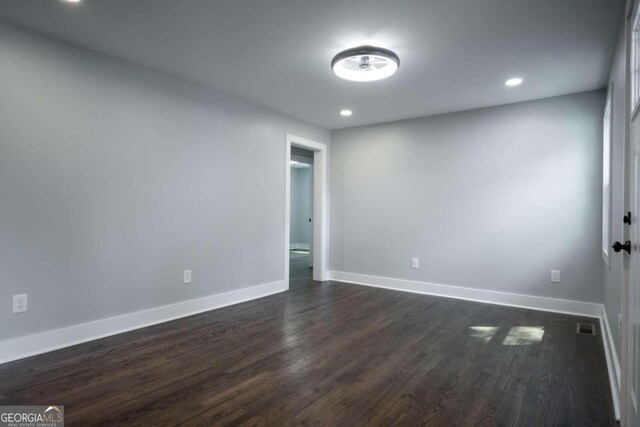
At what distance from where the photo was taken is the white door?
142 centimetres

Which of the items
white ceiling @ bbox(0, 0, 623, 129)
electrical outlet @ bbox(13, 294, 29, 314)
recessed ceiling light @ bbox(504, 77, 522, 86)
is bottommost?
electrical outlet @ bbox(13, 294, 29, 314)

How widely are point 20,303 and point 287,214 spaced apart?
2.93m

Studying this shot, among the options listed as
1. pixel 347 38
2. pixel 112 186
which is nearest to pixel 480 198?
pixel 347 38

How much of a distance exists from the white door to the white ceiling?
1.36 m

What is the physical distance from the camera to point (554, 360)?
257cm

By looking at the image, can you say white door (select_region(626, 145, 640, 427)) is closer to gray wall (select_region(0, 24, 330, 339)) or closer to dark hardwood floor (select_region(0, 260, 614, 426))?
dark hardwood floor (select_region(0, 260, 614, 426))

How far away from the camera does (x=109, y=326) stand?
118 inches

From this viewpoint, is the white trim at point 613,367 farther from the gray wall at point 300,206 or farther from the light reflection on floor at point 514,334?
the gray wall at point 300,206

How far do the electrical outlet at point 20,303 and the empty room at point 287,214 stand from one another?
14 mm

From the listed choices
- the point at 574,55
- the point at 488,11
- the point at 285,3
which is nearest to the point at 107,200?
the point at 285,3

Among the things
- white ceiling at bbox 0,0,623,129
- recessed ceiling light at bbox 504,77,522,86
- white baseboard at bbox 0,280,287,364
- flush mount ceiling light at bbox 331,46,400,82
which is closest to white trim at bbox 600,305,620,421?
white ceiling at bbox 0,0,623,129

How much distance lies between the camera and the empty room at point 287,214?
2.05m

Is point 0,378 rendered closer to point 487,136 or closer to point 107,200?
point 107,200

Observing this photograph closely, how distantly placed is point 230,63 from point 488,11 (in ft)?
6.73
